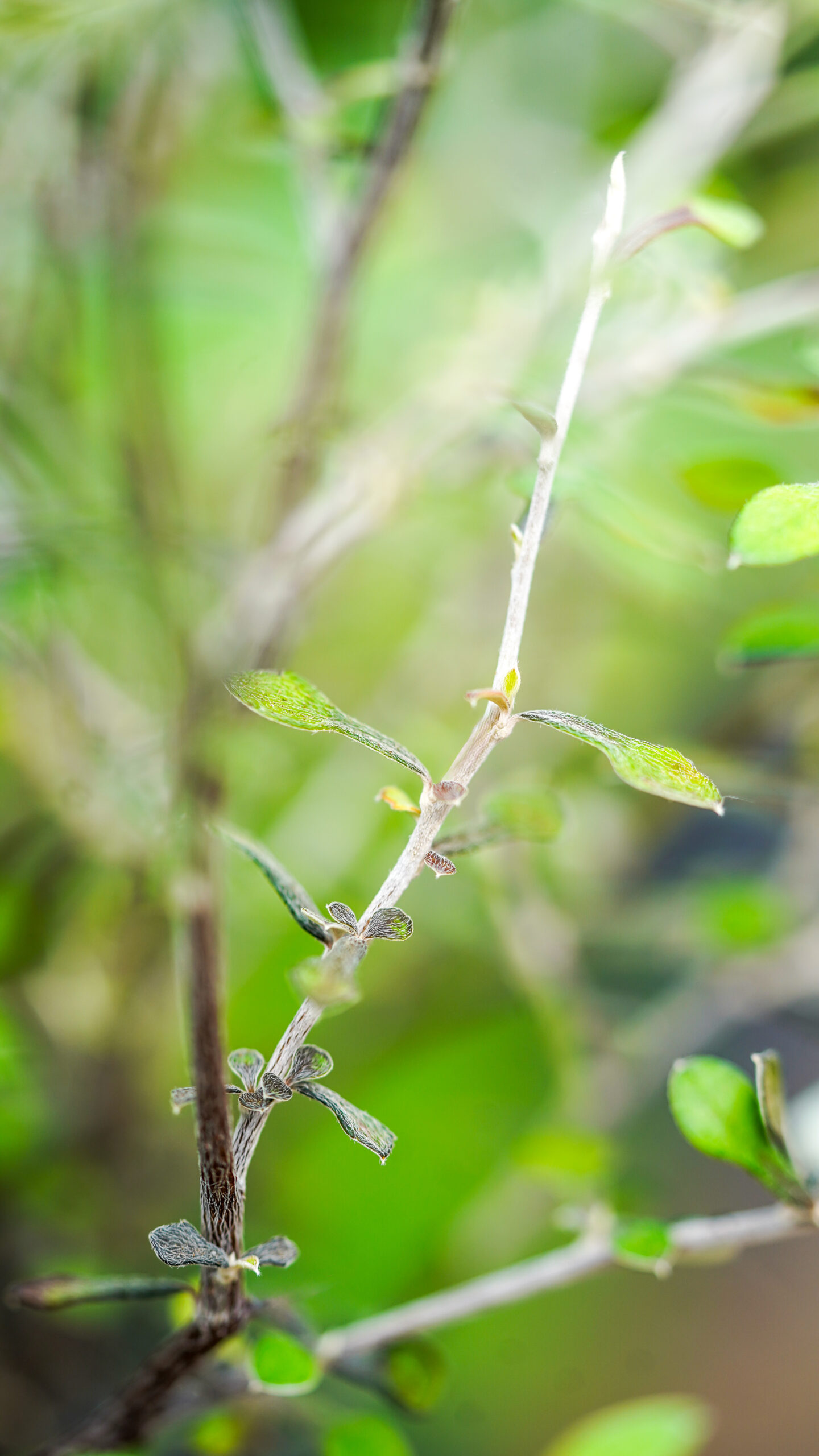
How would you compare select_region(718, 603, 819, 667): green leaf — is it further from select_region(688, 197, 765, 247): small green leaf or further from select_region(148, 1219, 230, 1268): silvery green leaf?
select_region(148, 1219, 230, 1268): silvery green leaf

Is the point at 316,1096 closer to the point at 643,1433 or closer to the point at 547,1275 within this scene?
the point at 547,1275

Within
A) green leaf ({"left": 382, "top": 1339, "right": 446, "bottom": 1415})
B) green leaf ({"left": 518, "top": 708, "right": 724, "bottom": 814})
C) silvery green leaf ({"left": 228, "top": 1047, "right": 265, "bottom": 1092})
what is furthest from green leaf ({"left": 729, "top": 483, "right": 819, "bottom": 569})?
green leaf ({"left": 382, "top": 1339, "right": 446, "bottom": 1415})

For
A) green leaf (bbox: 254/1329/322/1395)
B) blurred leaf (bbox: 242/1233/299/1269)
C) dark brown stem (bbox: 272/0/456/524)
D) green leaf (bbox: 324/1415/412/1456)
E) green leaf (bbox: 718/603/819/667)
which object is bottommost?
green leaf (bbox: 324/1415/412/1456)

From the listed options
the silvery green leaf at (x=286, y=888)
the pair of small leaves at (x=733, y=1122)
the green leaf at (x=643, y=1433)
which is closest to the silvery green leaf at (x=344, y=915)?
the silvery green leaf at (x=286, y=888)

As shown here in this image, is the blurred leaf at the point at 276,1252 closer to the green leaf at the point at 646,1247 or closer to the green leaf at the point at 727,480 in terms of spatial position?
the green leaf at the point at 646,1247

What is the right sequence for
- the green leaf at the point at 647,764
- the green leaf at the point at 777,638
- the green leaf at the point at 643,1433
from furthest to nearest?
the green leaf at the point at 643,1433
the green leaf at the point at 777,638
the green leaf at the point at 647,764

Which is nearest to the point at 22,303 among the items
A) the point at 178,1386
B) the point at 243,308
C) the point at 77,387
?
the point at 77,387

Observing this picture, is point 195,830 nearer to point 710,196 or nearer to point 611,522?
point 611,522
